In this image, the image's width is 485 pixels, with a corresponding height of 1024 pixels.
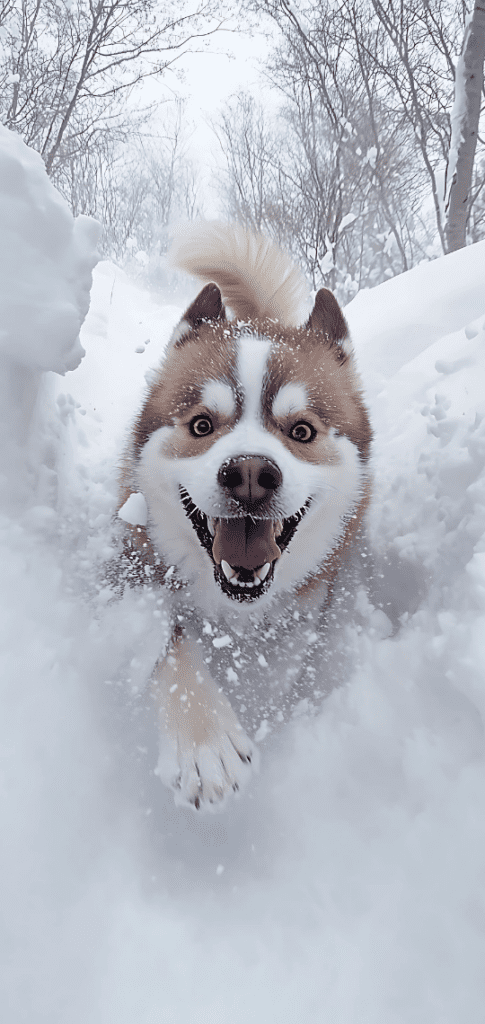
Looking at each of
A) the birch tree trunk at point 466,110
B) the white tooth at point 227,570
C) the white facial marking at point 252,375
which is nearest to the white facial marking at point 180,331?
the white facial marking at point 252,375

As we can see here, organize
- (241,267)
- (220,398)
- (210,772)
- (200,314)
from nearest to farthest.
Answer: (210,772), (220,398), (200,314), (241,267)

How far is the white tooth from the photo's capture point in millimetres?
1854

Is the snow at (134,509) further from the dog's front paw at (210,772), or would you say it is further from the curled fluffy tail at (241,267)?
the curled fluffy tail at (241,267)

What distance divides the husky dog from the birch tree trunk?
16.0 feet

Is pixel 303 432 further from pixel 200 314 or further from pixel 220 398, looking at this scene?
pixel 200 314

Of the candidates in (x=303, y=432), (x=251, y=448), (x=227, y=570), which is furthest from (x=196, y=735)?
(x=303, y=432)

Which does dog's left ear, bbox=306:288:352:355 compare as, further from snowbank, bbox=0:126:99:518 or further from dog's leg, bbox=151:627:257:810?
dog's leg, bbox=151:627:257:810

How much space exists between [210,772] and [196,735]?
0.13m

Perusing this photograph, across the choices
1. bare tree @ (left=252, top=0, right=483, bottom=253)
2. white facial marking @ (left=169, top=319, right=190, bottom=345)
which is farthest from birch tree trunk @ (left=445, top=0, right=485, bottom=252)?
white facial marking @ (left=169, top=319, right=190, bottom=345)

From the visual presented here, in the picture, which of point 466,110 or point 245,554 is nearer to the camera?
point 245,554

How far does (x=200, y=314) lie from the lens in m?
2.28

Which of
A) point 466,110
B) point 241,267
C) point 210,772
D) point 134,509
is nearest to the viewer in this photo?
point 210,772

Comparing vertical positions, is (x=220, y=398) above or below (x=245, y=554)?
above

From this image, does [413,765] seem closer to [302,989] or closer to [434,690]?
[434,690]
